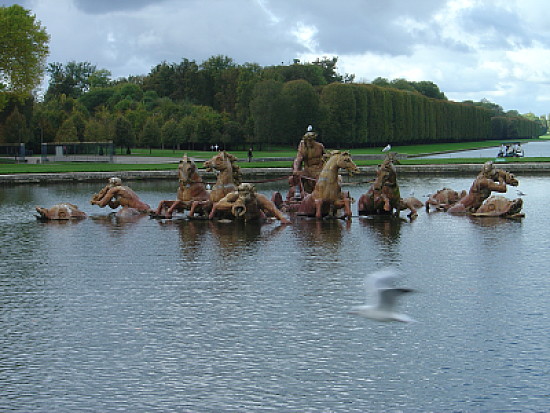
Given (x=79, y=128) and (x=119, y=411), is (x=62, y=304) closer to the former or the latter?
(x=119, y=411)

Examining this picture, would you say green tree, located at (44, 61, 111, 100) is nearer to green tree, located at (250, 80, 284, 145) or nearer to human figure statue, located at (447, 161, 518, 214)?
green tree, located at (250, 80, 284, 145)

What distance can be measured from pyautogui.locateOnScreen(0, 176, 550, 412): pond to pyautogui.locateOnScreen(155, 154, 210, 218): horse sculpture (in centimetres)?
411

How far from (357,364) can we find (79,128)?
7755 cm

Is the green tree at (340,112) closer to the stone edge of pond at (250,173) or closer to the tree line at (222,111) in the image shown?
the tree line at (222,111)

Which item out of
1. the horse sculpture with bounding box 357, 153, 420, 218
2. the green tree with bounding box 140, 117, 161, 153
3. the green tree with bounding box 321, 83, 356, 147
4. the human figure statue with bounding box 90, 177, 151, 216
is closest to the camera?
the horse sculpture with bounding box 357, 153, 420, 218

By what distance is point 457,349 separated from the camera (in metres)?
9.75

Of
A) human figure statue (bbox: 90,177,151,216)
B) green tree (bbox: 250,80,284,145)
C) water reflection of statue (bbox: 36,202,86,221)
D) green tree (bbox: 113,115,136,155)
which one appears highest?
green tree (bbox: 250,80,284,145)

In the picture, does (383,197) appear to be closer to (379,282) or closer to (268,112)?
(379,282)

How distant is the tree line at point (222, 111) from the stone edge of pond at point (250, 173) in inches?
796

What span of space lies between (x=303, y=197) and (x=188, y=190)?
11.5 feet

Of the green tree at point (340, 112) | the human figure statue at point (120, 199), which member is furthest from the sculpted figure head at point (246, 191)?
the green tree at point (340, 112)

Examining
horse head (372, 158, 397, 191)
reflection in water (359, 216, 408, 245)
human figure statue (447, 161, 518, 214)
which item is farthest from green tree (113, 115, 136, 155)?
reflection in water (359, 216, 408, 245)

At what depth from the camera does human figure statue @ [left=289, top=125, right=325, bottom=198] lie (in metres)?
24.8

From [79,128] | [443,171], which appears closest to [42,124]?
[79,128]
